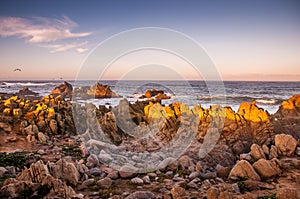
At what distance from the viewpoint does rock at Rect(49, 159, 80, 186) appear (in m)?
7.05

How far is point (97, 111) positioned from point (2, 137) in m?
5.99

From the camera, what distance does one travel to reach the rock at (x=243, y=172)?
725 cm

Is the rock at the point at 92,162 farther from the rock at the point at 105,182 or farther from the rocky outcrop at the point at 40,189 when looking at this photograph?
the rocky outcrop at the point at 40,189

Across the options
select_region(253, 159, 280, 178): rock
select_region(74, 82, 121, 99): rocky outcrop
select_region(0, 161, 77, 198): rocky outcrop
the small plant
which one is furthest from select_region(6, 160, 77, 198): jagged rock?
select_region(74, 82, 121, 99): rocky outcrop

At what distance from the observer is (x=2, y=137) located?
42.5 ft

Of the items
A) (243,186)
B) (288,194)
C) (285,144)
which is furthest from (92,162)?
(285,144)

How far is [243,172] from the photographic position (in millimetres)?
7352

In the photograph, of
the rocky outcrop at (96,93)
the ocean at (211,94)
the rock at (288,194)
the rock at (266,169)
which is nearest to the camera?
the rock at (288,194)

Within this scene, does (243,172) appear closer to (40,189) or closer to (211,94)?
(40,189)

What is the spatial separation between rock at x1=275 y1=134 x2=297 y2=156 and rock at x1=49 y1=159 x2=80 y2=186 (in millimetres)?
7892

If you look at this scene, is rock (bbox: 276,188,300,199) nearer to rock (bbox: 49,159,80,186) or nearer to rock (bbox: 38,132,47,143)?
rock (bbox: 49,159,80,186)

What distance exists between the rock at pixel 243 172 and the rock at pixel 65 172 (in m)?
4.97

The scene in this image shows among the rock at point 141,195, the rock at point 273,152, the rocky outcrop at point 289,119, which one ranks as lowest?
the rock at point 141,195

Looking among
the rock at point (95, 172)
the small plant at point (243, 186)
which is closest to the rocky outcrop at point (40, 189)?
the rock at point (95, 172)
